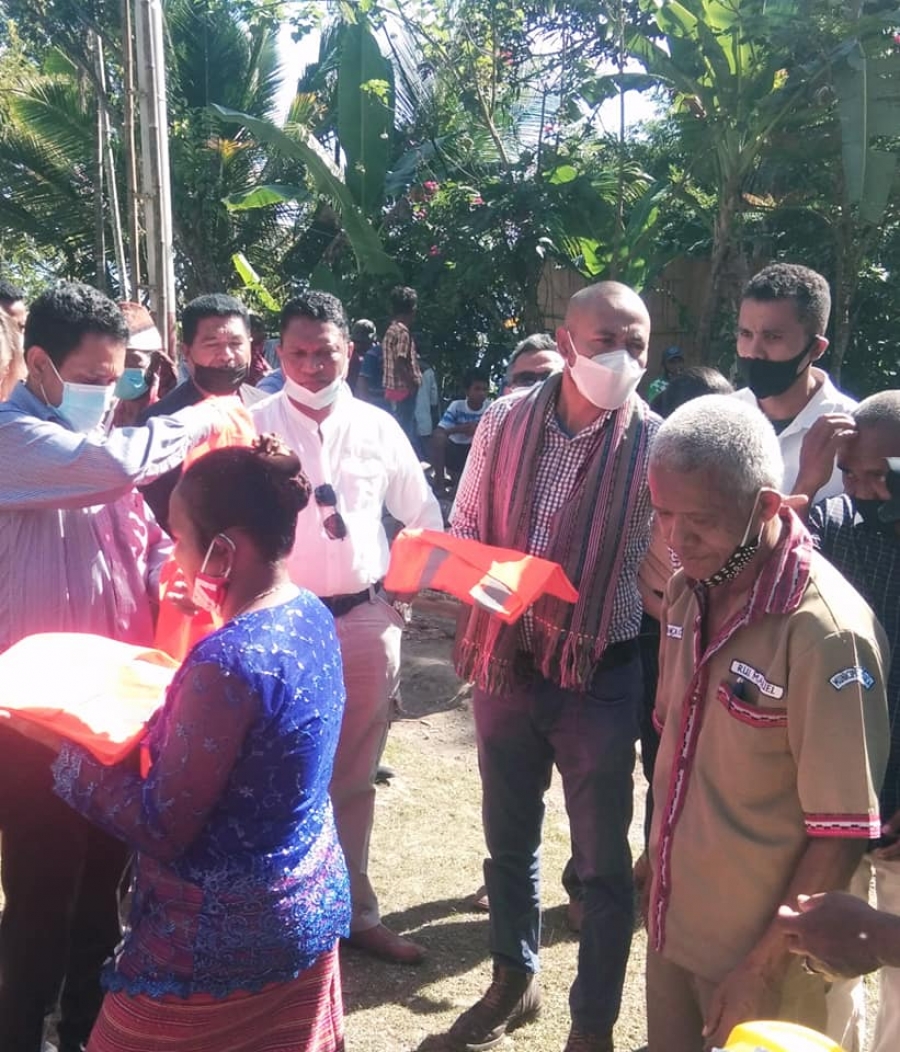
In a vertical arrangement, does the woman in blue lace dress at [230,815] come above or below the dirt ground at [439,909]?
above

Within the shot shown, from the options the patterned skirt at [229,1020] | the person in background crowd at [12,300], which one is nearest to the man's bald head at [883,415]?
the patterned skirt at [229,1020]

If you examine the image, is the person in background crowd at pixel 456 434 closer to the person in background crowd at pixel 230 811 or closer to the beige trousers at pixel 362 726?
the beige trousers at pixel 362 726

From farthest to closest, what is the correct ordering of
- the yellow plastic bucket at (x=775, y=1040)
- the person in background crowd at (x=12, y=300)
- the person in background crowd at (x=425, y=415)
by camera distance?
1. the person in background crowd at (x=425, y=415)
2. the person in background crowd at (x=12, y=300)
3. the yellow plastic bucket at (x=775, y=1040)

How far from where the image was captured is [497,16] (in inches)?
424

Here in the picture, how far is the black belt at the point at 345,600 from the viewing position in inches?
145

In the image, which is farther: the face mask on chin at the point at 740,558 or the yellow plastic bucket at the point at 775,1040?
the face mask on chin at the point at 740,558

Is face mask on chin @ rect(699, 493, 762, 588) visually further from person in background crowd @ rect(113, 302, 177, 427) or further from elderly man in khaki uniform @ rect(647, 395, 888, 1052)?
person in background crowd @ rect(113, 302, 177, 427)

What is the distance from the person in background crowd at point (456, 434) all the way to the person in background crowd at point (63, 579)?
8.15m

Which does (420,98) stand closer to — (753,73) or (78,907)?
(753,73)

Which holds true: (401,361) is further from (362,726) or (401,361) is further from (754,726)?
(754,726)

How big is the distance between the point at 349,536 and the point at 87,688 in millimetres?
1556

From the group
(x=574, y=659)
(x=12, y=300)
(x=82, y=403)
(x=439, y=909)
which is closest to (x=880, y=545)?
(x=574, y=659)

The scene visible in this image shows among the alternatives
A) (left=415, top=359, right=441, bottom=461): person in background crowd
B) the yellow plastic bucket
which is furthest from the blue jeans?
(left=415, top=359, right=441, bottom=461): person in background crowd

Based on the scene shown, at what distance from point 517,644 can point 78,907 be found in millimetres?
1396
